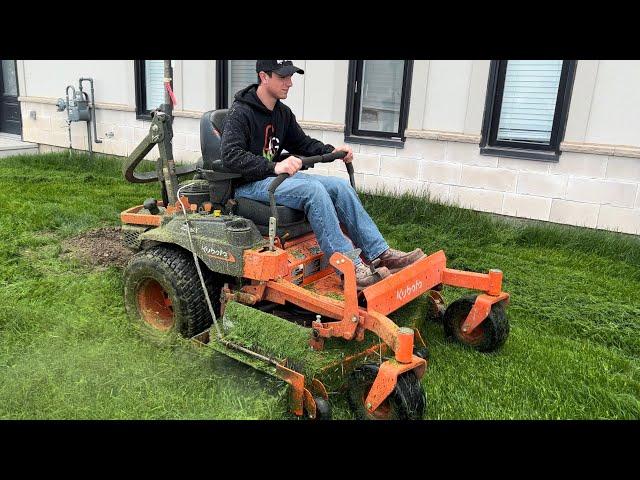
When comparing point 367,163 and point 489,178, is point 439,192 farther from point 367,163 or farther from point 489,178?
point 367,163

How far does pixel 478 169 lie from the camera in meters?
7.01

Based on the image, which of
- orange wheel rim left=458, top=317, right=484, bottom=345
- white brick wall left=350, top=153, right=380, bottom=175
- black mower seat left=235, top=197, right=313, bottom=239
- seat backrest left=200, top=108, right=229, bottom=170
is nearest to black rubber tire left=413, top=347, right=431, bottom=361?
orange wheel rim left=458, top=317, right=484, bottom=345

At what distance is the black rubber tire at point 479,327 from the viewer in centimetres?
383

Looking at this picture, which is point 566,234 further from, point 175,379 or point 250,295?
point 175,379

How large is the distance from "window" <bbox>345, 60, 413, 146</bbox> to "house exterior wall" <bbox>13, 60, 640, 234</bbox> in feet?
0.41

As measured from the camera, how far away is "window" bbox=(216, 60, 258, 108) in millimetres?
9039

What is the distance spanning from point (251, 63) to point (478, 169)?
13.5ft

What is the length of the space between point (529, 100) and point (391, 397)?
194 inches

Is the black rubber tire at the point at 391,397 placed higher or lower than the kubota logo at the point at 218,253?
lower

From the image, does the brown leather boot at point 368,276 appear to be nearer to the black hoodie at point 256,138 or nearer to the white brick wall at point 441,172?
the black hoodie at point 256,138

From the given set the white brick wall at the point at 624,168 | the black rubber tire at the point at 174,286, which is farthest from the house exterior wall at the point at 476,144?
the black rubber tire at the point at 174,286

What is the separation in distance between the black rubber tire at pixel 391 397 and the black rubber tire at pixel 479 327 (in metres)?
1.07

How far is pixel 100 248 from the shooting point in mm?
5734

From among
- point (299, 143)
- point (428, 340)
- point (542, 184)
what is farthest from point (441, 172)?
point (428, 340)
